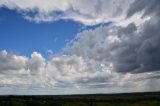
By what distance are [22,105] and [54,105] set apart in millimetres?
14821

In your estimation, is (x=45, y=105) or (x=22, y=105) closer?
(x=22, y=105)

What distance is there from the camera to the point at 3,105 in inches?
4063

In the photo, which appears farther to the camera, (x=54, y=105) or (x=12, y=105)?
(x=54, y=105)

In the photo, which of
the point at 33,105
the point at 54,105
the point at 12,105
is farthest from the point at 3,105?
the point at 54,105

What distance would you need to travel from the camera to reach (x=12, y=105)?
346 feet

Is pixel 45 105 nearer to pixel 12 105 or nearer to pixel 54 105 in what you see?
pixel 54 105

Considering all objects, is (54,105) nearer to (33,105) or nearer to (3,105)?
(33,105)

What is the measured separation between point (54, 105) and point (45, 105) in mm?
3886

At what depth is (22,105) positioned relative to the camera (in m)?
106

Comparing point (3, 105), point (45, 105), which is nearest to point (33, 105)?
point (45, 105)

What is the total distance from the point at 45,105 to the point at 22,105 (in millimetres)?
12029

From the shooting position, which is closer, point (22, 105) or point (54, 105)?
point (22, 105)

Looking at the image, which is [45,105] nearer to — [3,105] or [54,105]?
[54,105]

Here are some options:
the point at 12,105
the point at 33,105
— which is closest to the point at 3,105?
the point at 12,105
